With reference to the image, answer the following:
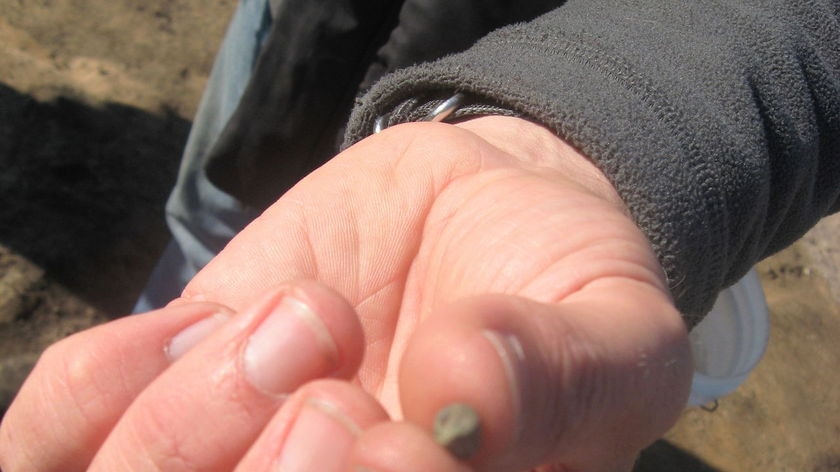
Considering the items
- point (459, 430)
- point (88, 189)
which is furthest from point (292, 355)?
point (88, 189)

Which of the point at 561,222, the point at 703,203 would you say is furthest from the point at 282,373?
the point at 703,203

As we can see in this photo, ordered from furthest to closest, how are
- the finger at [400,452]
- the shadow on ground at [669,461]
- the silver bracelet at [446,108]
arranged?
1. the shadow on ground at [669,461]
2. the silver bracelet at [446,108]
3. the finger at [400,452]

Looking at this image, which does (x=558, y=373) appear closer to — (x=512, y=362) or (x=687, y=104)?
(x=512, y=362)

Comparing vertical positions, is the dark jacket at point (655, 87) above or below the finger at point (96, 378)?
above

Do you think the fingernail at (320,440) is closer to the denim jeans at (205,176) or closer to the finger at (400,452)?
the finger at (400,452)

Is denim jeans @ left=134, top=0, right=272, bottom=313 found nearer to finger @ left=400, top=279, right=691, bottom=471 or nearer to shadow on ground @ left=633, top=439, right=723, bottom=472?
finger @ left=400, top=279, right=691, bottom=471

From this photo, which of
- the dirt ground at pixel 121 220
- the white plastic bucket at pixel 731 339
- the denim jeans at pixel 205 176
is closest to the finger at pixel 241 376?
the denim jeans at pixel 205 176
